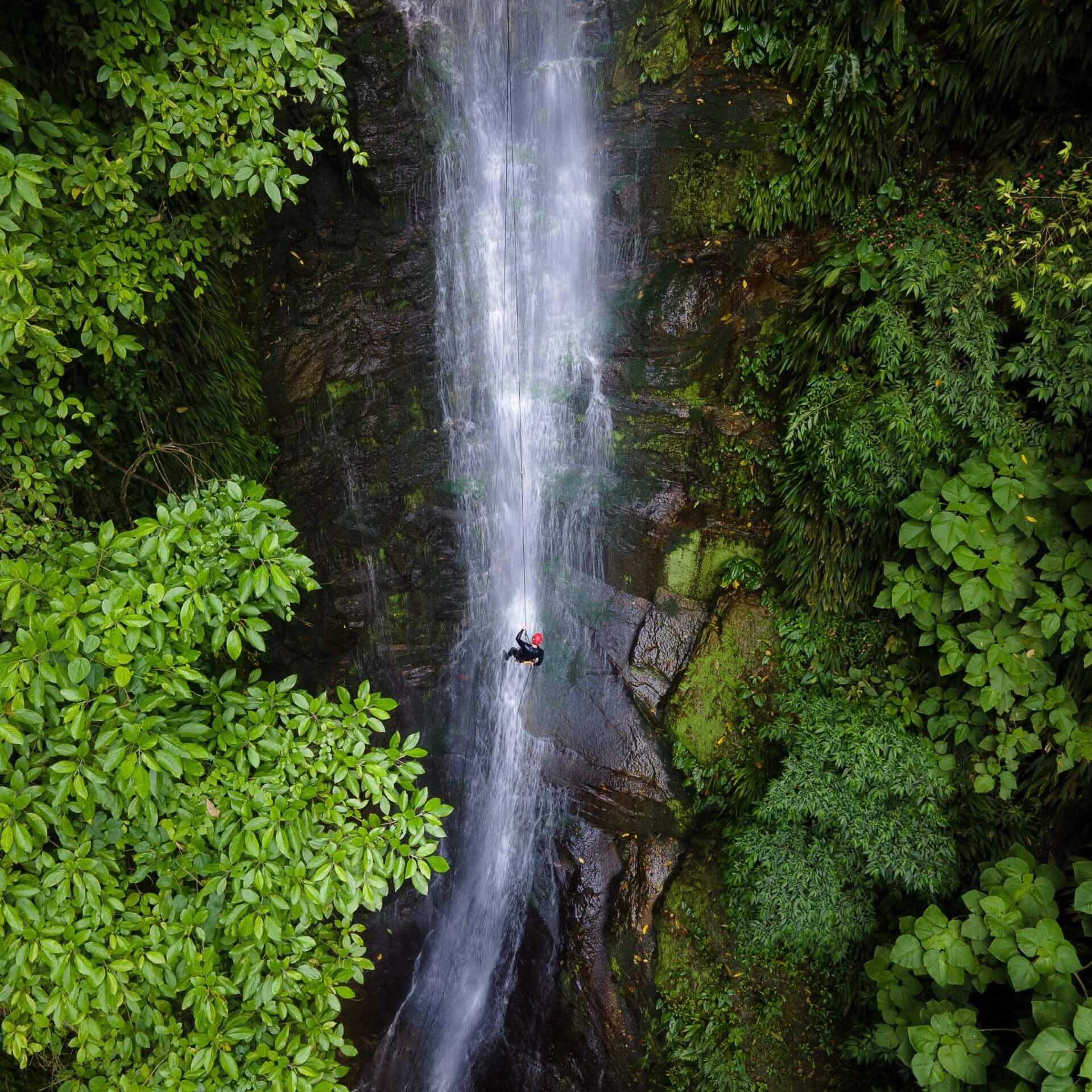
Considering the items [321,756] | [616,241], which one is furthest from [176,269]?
[616,241]

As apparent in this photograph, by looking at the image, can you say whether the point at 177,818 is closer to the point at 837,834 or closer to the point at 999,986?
the point at 837,834

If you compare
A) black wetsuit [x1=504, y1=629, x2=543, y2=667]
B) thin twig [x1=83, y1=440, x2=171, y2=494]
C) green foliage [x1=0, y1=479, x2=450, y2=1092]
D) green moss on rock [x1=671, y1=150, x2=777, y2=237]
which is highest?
green moss on rock [x1=671, y1=150, x2=777, y2=237]

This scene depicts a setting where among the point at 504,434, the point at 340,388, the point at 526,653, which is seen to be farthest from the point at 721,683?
the point at 340,388

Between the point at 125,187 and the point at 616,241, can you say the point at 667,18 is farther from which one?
the point at 125,187

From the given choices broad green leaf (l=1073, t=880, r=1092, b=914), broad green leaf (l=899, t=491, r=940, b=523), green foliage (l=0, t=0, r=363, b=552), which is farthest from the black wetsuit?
broad green leaf (l=1073, t=880, r=1092, b=914)

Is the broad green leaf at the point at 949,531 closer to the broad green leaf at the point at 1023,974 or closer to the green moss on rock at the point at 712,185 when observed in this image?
the broad green leaf at the point at 1023,974

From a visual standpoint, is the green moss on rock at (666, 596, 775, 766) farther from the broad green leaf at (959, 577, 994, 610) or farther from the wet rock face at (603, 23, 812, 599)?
the broad green leaf at (959, 577, 994, 610)
